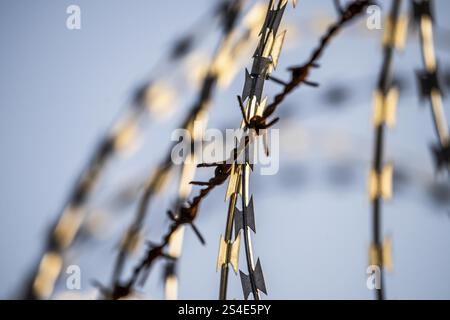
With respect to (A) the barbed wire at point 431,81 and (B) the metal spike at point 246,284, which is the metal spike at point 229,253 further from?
(A) the barbed wire at point 431,81

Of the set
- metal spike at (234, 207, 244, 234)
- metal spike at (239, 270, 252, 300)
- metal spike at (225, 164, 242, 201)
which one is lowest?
metal spike at (239, 270, 252, 300)

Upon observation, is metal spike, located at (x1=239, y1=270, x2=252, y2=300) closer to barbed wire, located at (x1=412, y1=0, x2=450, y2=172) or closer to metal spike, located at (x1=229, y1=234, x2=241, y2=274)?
metal spike, located at (x1=229, y1=234, x2=241, y2=274)

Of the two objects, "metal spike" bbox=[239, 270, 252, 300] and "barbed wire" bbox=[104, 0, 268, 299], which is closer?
"metal spike" bbox=[239, 270, 252, 300]

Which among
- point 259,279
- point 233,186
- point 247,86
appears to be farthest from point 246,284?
point 247,86

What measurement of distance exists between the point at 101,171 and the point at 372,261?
713 millimetres

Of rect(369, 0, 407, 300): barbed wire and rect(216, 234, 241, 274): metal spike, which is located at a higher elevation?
rect(369, 0, 407, 300): barbed wire

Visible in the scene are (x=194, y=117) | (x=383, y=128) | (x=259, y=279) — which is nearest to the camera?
(x=259, y=279)

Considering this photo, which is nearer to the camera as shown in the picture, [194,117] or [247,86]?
[247,86]

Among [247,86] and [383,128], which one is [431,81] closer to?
[383,128]

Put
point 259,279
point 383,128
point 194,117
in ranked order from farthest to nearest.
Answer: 1. point 194,117
2. point 383,128
3. point 259,279

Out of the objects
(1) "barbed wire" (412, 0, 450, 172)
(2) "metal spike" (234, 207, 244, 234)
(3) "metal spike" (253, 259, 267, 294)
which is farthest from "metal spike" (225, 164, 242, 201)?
(1) "barbed wire" (412, 0, 450, 172)
